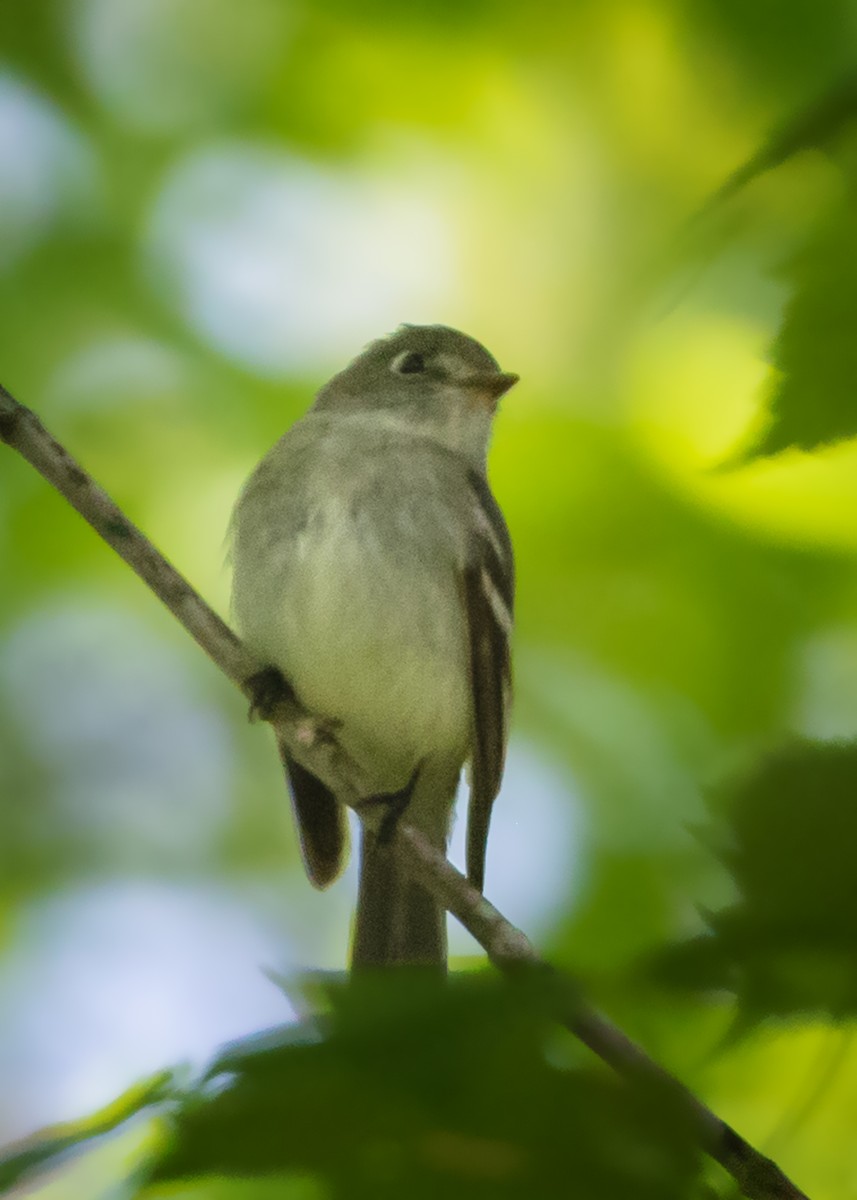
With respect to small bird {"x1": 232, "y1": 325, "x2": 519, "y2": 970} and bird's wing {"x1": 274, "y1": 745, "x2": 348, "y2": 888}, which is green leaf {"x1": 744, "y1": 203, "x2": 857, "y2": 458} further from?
bird's wing {"x1": 274, "y1": 745, "x2": 348, "y2": 888}

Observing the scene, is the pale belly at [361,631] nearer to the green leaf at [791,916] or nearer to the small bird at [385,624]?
the small bird at [385,624]

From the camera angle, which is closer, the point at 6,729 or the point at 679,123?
the point at 679,123

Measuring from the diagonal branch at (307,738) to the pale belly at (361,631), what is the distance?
170mm

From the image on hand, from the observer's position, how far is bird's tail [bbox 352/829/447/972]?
3.87m

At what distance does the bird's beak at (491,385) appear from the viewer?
4.24m

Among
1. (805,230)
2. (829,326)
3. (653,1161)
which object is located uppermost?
(805,230)

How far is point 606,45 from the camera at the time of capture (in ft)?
10.3

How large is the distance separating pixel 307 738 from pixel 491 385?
1639mm

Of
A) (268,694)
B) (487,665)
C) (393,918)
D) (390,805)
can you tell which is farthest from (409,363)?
(393,918)

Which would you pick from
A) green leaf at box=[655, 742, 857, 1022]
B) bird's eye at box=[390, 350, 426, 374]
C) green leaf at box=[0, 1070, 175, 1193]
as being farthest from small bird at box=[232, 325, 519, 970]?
green leaf at box=[655, 742, 857, 1022]

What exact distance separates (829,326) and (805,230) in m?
0.17

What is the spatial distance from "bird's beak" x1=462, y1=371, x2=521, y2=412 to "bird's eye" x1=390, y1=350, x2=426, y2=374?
33cm

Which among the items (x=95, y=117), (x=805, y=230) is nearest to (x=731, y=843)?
(x=805, y=230)

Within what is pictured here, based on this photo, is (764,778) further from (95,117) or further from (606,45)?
(95,117)
